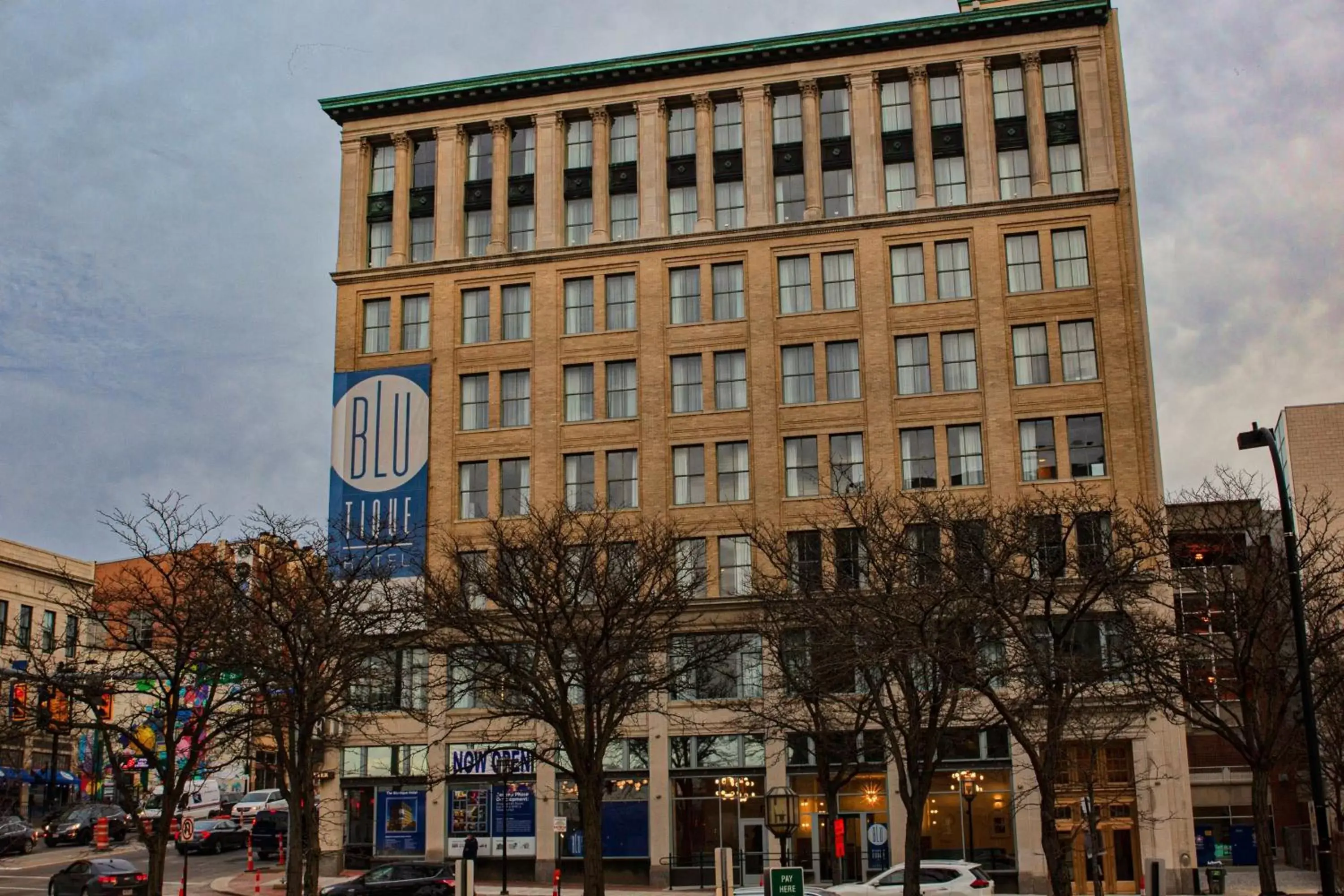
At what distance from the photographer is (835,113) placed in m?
60.8

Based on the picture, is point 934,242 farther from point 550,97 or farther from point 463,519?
point 463,519

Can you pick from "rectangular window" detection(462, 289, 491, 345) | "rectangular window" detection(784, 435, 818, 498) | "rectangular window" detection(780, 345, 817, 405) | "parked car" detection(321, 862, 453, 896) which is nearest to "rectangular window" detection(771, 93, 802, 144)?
"rectangular window" detection(780, 345, 817, 405)

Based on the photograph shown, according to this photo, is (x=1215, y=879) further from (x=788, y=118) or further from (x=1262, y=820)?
(x=788, y=118)

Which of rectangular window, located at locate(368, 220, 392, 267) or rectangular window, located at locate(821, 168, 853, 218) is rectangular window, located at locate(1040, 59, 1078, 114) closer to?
rectangular window, located at locate(821, 168, 853, 218)

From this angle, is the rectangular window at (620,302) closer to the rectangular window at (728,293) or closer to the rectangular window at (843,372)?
the rectangular window at (728,293)

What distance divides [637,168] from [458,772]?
27335 millimetres

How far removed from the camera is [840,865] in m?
48.8

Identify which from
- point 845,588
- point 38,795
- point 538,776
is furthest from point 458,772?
point 38,795

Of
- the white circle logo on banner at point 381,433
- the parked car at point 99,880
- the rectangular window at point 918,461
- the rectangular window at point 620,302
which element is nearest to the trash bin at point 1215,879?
the rectangular window at point 918,461

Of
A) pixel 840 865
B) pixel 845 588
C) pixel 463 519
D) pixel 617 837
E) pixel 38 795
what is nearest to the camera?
pixel 845 588

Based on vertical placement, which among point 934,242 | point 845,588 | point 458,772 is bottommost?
point 458,772

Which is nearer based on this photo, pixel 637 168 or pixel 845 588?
pixel 845 588

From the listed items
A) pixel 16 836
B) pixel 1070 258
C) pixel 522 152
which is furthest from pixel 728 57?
pixel 16 836

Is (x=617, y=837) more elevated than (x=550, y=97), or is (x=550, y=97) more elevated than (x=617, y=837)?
(x=550, y=97)
